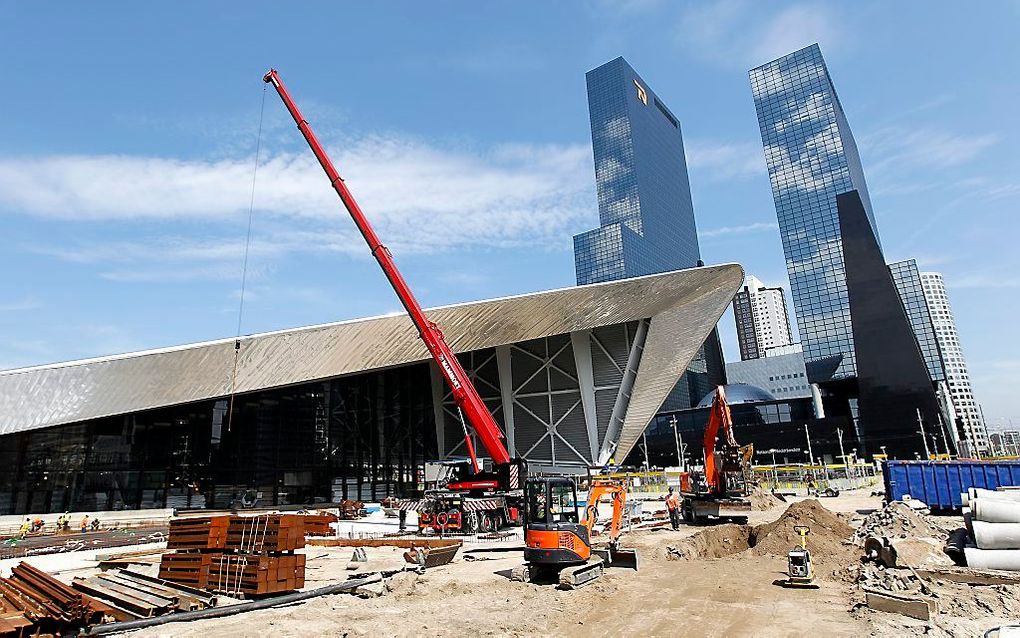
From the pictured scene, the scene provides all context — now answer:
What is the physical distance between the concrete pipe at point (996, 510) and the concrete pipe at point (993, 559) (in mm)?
640

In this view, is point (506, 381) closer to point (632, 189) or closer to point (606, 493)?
Result: point (606, 493)

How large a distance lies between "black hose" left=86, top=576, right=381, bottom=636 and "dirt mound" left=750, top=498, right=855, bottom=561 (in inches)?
429

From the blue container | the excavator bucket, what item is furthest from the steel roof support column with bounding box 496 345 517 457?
the excavator bucket

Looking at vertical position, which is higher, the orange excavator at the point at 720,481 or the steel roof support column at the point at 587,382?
the steel roof support column at the point at 587,382

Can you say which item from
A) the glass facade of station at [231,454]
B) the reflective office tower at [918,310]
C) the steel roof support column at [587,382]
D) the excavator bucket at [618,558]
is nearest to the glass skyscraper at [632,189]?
the reflective office tower at [918,310]

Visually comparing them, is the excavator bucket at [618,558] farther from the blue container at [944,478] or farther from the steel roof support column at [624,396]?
the steel roof support column at [624,396]

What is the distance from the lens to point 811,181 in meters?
156

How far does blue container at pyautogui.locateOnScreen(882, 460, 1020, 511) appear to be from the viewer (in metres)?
24.0

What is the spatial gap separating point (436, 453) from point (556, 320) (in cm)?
1704

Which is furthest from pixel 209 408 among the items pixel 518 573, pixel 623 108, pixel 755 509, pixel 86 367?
pixel 623 108

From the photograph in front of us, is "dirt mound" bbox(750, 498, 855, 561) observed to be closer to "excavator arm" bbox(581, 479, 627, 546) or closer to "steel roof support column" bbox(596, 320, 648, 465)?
"excavator arm" bbox(581, 479, 627, 546)

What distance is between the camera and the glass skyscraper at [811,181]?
432 ft

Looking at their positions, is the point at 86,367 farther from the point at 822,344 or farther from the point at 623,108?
the point at 623,108

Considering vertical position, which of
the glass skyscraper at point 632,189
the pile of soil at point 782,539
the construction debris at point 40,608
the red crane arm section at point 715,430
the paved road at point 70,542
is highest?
the glass skyscraper at point 632,189
